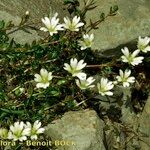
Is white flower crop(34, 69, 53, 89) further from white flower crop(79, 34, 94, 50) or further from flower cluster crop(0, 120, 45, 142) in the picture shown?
white flower crop(79, 34, 94, 50)

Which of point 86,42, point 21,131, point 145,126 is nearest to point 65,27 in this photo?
point 86,42

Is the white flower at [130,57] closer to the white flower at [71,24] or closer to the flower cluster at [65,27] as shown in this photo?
the flower cluster at [65,27]

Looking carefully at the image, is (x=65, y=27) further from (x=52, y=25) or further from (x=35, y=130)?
(x=35, y=130)

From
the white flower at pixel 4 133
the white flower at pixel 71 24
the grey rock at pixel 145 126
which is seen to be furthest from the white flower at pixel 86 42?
the white flower at pixel 4 133

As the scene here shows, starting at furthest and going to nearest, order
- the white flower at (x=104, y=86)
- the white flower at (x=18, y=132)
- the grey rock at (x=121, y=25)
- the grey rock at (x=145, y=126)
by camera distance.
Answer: the grey rock at (x=121, y=25) → the grey rock at (x=145, y=126) → the white flower at (x=104, y=86) → the white flower at (x=18, y=132)

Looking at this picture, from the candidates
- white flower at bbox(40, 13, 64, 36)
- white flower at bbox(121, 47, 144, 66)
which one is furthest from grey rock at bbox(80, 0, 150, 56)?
white flower at bbox(40, 13, 64, 36)

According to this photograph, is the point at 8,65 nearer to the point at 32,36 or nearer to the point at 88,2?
the point at 32,36
